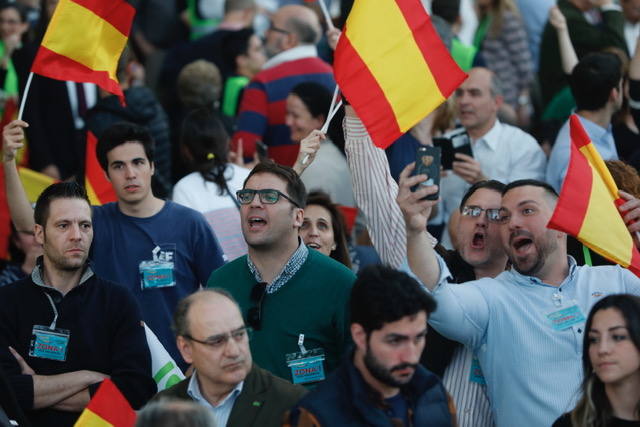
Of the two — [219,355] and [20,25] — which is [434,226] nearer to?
[219,355]

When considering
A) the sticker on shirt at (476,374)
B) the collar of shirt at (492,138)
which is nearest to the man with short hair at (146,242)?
the sticker on shirt at (476,374)

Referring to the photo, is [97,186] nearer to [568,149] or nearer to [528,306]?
[568,149]

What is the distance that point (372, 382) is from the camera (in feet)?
16.7

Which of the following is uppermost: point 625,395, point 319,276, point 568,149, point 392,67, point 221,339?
point 392,67

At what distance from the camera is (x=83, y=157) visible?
9586 millimetres

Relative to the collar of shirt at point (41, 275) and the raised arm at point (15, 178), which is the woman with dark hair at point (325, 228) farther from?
the raised arm at point (15, 178)

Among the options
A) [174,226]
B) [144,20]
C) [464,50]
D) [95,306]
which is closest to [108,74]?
[174,226]

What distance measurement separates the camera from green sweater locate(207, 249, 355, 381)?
6094 millimetres

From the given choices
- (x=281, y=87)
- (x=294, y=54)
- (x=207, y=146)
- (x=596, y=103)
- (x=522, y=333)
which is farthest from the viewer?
(x=294, y=54)

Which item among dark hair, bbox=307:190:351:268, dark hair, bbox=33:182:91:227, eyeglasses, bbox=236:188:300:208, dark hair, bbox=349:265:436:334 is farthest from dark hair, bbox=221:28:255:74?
dark hair, bbox=349:265:436:334

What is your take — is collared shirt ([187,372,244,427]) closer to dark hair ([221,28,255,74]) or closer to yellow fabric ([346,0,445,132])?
yellow fabric ([346,0,445,132])

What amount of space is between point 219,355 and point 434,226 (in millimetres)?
3695

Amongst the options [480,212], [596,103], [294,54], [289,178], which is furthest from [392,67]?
[294,54]

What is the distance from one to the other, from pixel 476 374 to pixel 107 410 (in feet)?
5.95
